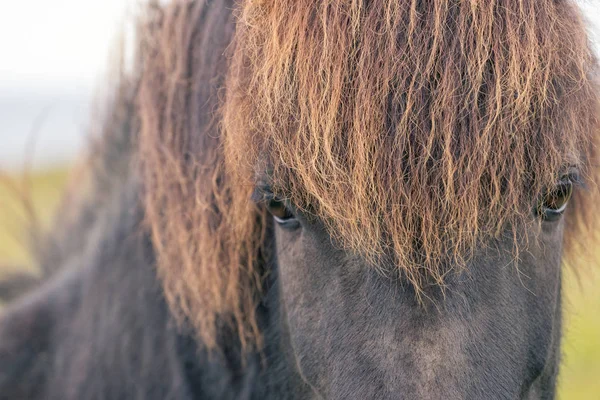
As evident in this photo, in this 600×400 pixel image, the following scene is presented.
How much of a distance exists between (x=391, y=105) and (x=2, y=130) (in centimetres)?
3770

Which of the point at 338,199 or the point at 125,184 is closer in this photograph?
the point at 338,199

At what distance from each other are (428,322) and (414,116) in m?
0.42

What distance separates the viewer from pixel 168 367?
2.17 meters

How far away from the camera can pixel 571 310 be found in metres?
2.17

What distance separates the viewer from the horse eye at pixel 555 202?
4.98ft

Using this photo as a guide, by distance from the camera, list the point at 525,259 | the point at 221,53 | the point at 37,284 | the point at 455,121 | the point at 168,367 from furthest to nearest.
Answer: the point at 37,284 < the point at 168,367 < the point at 221,53 < the point at 525,259 < the point at 455,121

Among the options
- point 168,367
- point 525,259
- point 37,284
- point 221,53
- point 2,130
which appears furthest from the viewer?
point 2,130

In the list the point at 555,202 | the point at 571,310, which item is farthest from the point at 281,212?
the point at 571,310

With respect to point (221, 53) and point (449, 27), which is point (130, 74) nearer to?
point (221, 53)

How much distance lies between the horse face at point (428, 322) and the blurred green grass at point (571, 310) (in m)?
0.58

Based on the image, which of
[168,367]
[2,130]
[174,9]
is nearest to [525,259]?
[168,367]

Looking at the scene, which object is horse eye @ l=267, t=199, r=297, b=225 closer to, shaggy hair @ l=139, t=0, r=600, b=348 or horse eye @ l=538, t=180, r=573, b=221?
shaggy hair @ l=139, t=0, r=600, b=348

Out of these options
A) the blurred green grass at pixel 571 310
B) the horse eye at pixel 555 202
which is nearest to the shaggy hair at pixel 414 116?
the horse eye at pixel 555 202

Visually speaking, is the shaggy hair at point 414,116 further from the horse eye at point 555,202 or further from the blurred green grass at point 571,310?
the blurred green grass at point 571,310
